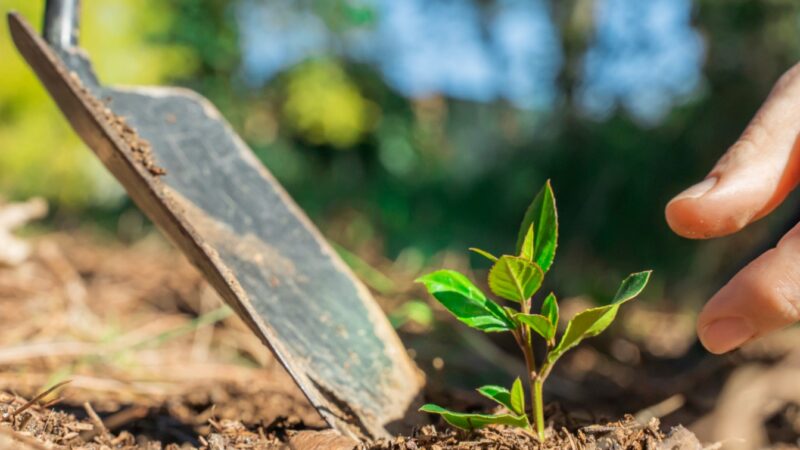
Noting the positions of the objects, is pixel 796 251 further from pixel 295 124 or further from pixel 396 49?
pixel 396 49

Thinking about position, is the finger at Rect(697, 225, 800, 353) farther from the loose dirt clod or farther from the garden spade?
the loose dirt clod

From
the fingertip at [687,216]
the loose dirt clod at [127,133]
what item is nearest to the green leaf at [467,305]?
the fingertip at [687,216]

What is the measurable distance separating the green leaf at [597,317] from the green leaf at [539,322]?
0.05ft

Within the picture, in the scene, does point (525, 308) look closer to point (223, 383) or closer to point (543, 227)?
point (543, 227)

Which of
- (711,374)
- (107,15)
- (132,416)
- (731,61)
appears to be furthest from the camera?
(107,15)

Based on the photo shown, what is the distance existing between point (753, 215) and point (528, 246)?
0.28 metres

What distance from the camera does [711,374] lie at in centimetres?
138

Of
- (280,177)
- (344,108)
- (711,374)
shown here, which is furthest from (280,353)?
(344,108)

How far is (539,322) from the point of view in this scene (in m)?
0.68

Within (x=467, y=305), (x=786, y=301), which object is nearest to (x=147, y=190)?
(x=467, y=305)

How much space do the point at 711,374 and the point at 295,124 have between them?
529 centimetres

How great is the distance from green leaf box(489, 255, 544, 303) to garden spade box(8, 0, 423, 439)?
240 millimetres

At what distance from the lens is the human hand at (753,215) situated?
731 mm

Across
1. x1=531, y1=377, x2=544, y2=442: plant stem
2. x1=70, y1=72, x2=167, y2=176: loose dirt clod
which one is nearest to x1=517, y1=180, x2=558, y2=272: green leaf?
x1=531, y1=377, x2=544, y2=442: plant stem
